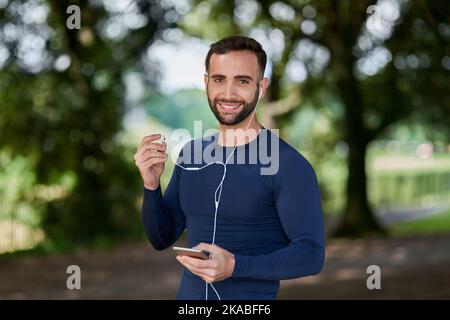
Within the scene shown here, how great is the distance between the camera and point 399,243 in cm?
1734

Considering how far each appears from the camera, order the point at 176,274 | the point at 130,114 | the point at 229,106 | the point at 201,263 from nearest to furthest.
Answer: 1. the point at 201,263
2. the point at 229,106
3. the point at 176,274
4. the point at 130,114

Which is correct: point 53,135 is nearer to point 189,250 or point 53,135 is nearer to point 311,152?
point 311,152

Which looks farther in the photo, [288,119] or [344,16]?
[288,119]

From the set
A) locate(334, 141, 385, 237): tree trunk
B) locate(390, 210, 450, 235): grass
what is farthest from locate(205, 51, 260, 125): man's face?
locate(390, 210, 450, 235): grass

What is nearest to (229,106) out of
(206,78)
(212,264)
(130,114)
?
(206,78)

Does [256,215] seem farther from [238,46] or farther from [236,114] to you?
[238,46]

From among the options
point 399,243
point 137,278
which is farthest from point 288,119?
point 137,278

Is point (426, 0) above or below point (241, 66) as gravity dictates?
above

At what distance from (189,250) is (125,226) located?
16.3m

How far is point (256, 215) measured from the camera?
98.7 inches

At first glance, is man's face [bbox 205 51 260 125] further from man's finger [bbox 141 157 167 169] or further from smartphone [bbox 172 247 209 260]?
smartphone [bbox 172 247 209 260]

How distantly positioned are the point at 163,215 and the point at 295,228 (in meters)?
0.56

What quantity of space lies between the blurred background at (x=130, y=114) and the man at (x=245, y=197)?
30.1 ft
